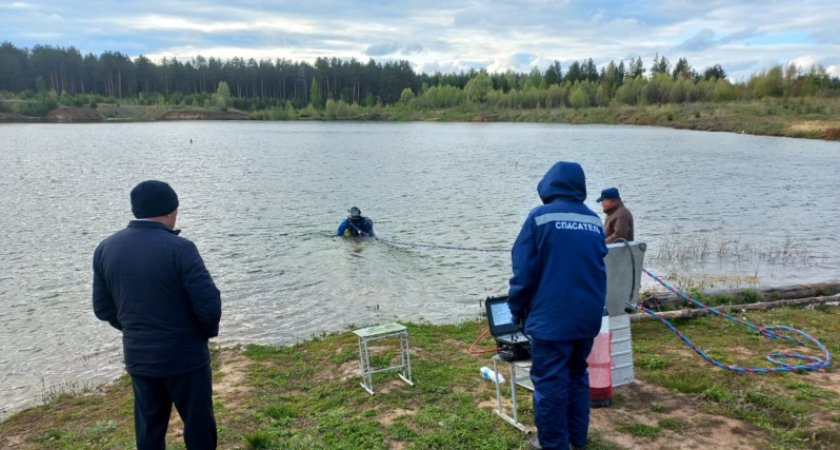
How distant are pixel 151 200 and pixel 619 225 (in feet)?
20.8

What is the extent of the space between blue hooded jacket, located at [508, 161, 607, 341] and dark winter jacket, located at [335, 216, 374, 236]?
15.2 metres


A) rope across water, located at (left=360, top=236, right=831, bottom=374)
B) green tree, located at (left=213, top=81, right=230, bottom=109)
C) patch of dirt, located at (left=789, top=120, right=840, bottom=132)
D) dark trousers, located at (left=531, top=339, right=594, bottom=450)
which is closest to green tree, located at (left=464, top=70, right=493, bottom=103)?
green tree, located at (left=213, top=81, right=230, bottom=109)

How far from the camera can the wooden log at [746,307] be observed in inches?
352

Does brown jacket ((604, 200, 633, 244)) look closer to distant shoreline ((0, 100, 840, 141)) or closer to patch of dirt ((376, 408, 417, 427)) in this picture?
patch of dirt ((376, 408, 417, 427))

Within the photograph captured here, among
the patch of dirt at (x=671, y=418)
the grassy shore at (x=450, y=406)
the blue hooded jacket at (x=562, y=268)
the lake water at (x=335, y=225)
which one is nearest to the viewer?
the blue hooded jacket at (x=562, y=268)

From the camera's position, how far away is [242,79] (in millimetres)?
162875

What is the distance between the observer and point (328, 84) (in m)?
168

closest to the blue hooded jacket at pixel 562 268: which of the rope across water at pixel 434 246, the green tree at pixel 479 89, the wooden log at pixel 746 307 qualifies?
the wooden log at pixel 746 307

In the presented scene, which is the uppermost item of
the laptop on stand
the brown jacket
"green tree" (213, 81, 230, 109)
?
"green tree" (213, 81, 230, 109)

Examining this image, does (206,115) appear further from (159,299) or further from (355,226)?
(159,299)

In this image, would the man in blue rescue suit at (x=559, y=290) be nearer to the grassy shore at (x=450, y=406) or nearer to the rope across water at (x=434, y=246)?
the grassy shore at (x=450, y=406)

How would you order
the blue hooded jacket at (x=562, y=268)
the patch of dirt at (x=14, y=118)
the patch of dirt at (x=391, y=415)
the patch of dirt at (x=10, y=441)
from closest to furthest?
the blue hooded jacket at (x=562, y=268) → the patch of dirt at (x=391, y=415) → the patch of dirt at (x=10, y=441) → the patch of dirt at (x=14, y=118)

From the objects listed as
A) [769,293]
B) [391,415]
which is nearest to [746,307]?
[769,293]

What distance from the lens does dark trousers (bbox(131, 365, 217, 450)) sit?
4262mm
